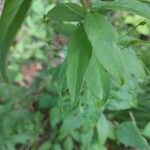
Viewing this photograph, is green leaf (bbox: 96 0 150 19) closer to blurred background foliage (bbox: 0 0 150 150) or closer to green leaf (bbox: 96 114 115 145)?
blurred background foliage (bbox: 0 0 150 150)

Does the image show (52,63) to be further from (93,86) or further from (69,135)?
(93,86)

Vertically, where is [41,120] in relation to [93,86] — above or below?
below

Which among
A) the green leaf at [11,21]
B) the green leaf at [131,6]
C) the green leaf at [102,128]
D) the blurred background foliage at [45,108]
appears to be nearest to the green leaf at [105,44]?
the green leaf at [131,6]

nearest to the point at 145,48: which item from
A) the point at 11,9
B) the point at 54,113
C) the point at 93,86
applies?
the point at 54,113

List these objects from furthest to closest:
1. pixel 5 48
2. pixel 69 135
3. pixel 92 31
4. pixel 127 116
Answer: pixel 127 116 → pixel 69 135 → pixel 92 31 → pixel 5 48

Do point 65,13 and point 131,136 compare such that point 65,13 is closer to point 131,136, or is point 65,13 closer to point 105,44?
point 105,44

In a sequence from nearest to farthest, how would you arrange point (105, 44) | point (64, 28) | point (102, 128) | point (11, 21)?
1. point (11, 21)
2. point (105, 44)
3. point (64, 28)
4. point (102, 128)

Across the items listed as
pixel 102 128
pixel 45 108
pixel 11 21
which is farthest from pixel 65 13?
pixel 45 108
